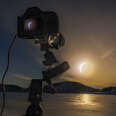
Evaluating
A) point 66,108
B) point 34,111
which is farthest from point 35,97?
point 66,108


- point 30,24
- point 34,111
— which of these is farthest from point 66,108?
point 30,24

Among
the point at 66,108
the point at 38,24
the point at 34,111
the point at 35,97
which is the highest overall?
the point at 38,24

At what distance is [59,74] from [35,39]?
2.05 feet

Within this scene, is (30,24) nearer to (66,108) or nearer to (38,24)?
(38,24)

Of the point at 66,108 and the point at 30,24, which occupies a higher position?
the point at 30,24

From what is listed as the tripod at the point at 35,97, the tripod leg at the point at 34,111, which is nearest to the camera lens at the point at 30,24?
the tripod at the point at 35,97

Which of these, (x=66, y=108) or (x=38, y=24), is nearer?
(x=38, y=24)

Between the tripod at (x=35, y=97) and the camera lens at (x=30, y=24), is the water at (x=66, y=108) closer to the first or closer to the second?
the tripod at (x=35, y=97)

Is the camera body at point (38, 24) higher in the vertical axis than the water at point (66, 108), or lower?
higher

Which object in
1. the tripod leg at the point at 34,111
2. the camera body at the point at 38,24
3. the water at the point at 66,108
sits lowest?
the water at the point at 66,108

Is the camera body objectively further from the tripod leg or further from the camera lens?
the tripod leg

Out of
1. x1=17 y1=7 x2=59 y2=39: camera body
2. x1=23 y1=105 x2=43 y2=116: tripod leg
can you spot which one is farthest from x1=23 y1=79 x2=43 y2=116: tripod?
x1=17 y1=7 x2=59 y2=39: camera body

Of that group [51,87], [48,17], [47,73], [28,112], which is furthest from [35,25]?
[28,112]

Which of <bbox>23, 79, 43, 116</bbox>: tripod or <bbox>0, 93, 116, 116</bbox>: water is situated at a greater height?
<bbox>23, 79, 43, 116</bbox>: tripod
